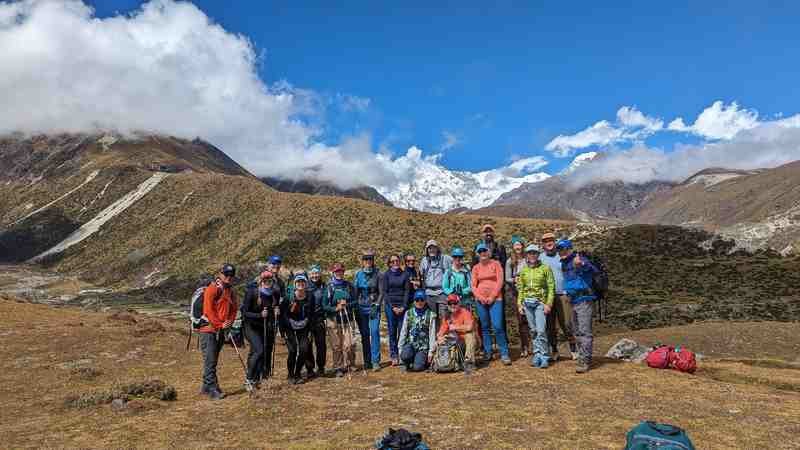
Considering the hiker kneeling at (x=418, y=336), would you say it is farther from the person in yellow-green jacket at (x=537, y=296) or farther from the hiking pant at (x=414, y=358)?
the person in yellow-green jacket at (x=537, y=296)

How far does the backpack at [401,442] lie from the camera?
8.77 metres

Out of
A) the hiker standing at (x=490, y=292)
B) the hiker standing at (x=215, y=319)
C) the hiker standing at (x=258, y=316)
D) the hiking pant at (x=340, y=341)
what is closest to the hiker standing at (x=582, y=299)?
the hiker standing at (x=490, y=292)

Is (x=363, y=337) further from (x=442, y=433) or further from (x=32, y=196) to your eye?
(x=32, y=196)

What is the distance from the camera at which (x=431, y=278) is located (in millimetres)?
16266

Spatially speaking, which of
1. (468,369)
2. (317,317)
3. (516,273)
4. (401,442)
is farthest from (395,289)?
(401,442)

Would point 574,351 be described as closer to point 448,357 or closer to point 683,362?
point 683,362

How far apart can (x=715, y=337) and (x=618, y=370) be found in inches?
796

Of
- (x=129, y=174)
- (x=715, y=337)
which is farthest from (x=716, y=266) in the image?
(x=129, y=174)

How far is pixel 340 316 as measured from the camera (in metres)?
15.9

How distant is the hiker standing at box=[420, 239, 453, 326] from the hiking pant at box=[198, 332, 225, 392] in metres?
6.19

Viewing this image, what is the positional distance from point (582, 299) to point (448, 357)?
4.17 m

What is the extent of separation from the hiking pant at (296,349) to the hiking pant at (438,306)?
12.7 ft

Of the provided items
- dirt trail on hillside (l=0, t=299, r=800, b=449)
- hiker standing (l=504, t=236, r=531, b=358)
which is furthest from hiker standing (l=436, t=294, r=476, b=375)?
hiker standing (l=504, t=236, r=531, b=358)

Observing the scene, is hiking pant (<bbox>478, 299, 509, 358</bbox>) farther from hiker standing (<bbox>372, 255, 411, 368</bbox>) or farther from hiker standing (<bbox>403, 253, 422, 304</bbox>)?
hiker standing (<bbox>372, 255, 411, 368</bbox>)
